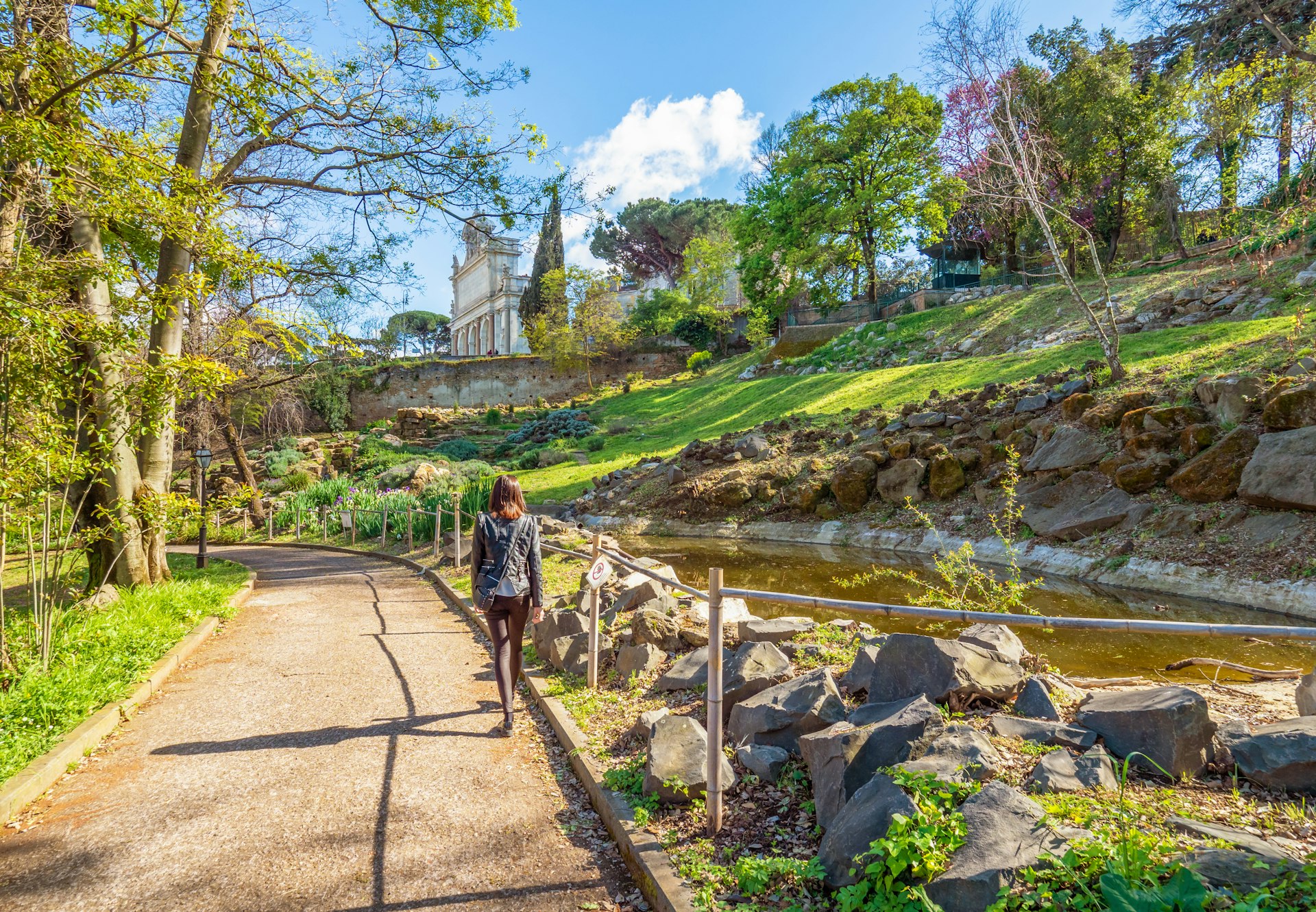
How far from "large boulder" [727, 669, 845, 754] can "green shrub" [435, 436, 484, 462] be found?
2693 centimetres

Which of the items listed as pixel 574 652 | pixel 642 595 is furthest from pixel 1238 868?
pixel 642 595

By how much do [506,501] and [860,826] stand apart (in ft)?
10.4

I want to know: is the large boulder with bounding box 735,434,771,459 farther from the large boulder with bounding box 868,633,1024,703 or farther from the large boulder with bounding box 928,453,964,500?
the large boulder with bounding box 868,633,1024,703

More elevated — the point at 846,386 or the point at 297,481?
the point at 846,386

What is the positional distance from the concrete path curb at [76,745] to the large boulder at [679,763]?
321 centimetres

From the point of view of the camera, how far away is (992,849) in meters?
2.25

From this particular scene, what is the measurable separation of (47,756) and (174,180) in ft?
17.4

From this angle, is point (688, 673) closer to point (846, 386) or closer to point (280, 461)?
point (846, 386)

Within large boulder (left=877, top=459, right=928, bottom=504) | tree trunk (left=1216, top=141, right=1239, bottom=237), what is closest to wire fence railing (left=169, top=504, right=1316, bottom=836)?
large boulder (left=877, top=459, right=928, bottom=504)

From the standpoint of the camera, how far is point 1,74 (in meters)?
5.60

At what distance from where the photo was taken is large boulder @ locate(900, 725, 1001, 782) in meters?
2.70

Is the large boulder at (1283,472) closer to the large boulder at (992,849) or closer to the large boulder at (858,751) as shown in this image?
the large boulder at (858,751)

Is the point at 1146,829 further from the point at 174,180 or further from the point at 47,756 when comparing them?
the point at 174,180

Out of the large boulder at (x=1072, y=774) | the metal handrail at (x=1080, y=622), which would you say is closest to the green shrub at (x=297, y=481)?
the metal handrail at (x=1080, y=622)
